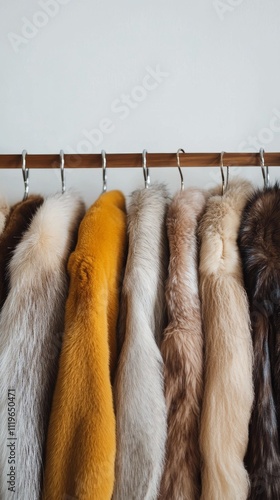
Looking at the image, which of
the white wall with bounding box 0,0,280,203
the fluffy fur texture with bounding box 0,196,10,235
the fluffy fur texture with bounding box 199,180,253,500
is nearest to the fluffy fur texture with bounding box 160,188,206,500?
the fluffy fur texture with bounding box 199,180,253,500

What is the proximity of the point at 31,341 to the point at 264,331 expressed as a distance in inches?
16.2

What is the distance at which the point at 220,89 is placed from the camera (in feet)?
4.43

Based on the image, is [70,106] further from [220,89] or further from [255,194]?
[255,194]

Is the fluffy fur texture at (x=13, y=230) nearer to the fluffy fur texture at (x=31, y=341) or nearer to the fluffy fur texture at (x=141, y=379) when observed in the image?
the fluffy fur texture at (x=31, y=341)

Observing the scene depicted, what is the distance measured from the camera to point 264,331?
0.86m

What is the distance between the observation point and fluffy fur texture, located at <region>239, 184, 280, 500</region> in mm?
807

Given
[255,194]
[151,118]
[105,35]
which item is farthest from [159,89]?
[255,194]

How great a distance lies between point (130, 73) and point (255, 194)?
604mm

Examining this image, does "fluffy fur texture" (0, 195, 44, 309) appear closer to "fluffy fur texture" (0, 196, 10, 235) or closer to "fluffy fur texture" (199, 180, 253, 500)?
"fluffy fur texture" (0, 196, 10, 235)

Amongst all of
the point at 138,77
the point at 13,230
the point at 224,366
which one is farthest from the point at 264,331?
the point at 138,77

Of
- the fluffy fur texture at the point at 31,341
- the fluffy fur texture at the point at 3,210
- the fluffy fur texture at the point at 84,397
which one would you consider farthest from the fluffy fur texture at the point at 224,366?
the fluffy fur texture at the point at 3,210

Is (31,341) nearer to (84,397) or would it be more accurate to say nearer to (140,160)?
(84,397)

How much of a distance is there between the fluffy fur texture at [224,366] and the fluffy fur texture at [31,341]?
27cm

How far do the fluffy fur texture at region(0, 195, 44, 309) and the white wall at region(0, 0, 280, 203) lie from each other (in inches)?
14.7
